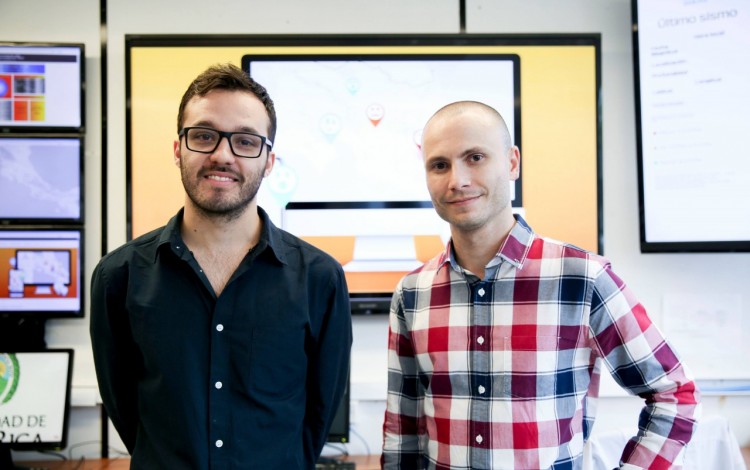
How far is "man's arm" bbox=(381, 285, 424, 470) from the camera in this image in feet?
4.45

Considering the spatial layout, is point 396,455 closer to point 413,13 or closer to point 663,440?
point 663,440

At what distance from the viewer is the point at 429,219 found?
2189 millimetres

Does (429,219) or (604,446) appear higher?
(429,219)

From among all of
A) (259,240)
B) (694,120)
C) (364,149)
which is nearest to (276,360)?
(259,240)

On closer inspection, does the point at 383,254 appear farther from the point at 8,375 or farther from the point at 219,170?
the point at 8,375

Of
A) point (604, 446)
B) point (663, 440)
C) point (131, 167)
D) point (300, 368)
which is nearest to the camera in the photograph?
point (663, 440)

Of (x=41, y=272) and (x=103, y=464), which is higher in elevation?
(x=41, y=272)

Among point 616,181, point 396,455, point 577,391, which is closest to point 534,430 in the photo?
point 577,391

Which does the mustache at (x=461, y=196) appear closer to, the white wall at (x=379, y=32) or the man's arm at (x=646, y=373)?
the man's arm at (x=646, y=373)

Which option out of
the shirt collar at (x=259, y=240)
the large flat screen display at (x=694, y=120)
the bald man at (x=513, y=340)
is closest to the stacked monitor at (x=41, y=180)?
the shirt collar at (x=259, y=240)

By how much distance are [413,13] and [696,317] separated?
6.02ft

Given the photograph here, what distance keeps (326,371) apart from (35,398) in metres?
1.47

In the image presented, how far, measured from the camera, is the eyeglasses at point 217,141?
3.99ft

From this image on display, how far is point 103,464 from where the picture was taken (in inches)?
81.5
